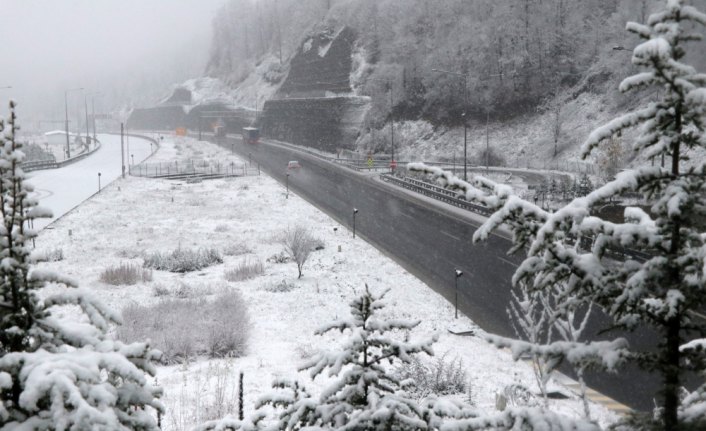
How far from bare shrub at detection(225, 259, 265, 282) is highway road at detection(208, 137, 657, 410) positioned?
612cm

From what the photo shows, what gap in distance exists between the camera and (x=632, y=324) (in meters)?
4.09

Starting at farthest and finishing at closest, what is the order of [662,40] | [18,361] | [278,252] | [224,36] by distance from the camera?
[224,36], [278,252], [18,361], [662,40]

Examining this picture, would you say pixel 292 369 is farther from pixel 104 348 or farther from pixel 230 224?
pixel 230 224

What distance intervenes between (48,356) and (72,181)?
205 ft

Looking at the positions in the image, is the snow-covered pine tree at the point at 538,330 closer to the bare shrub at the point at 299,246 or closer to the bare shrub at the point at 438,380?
the bare shrub at the point at 438,380

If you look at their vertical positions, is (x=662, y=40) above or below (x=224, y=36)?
below

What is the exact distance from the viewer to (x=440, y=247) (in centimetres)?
3095

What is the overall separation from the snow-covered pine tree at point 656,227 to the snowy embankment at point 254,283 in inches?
120

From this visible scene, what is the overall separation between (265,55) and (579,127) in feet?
354

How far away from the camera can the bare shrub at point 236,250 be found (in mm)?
31312

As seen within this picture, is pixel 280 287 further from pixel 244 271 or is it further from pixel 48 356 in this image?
pixel 48 356

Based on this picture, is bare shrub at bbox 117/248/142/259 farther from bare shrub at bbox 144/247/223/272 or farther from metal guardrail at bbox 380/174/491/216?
metal guardrail at bbox 380/174/491/216

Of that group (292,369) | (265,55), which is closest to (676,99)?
(292,369)

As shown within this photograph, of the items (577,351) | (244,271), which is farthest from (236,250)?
(577,351)
